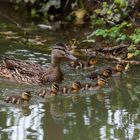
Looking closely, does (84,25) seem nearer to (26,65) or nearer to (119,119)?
(26,65)

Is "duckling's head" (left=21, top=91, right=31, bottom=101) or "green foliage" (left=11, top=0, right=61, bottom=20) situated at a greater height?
"green foliage" (left=11, top=0, right=61, bottom=20)

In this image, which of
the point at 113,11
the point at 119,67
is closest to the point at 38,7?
the point at 113,11

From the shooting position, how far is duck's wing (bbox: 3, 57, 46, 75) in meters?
7.93

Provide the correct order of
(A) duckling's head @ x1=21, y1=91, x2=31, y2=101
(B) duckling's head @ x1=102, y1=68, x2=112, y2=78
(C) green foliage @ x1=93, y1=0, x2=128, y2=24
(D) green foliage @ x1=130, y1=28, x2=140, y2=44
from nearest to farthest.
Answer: (A) duckling's head @ x1=21, y1=91, x2=31, y2=101, (B) duckling's head @ x1=102, y1=68, x2=112, y2=78, (D) green foliage @ x1=130, y1=28, x2=140, y2=44, (C) green foliage @ x1=93, y1=0, x2=128, y2=24

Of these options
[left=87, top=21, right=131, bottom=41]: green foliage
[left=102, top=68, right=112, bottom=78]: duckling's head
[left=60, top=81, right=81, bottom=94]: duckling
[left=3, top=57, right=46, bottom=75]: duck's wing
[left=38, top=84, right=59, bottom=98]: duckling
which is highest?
[left=87, top=21, right=131, bottom=41]: green foliage

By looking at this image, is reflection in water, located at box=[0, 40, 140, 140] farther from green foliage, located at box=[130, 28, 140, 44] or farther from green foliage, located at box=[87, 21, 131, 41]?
green foliage, located at box=[87, 21, 131, 41]

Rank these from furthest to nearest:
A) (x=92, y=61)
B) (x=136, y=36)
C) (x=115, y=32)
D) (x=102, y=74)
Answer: (x=115, y=32) → (x=136, y=36) → (x=92, y=61) → (x=102, y=74)

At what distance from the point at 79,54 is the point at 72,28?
153 cm

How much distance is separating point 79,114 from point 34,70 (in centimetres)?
171

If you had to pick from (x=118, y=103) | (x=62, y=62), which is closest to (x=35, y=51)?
(x=62, y=62)

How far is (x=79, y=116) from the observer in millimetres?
6328

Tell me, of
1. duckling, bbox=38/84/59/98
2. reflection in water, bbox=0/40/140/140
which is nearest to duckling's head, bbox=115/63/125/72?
reflection in water, bbox=0/40/140/140

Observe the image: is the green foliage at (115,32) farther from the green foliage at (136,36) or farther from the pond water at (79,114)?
the pond water at (79,114)

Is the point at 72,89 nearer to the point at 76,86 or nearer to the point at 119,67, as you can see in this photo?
the point at 76,86
